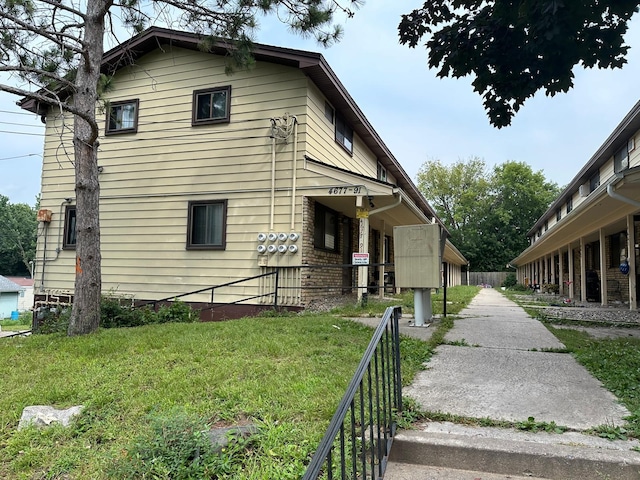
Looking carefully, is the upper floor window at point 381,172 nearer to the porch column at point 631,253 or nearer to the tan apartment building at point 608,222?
the tan apartment building at point 608,222

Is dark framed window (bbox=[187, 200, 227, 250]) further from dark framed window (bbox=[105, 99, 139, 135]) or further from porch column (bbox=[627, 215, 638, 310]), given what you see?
porch column (bbox=[627, 215, 638, 310])

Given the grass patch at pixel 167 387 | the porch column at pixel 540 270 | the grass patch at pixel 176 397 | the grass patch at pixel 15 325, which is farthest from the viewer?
the porch column at pixel 540 270

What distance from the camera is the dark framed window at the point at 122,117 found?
11133 millimetres

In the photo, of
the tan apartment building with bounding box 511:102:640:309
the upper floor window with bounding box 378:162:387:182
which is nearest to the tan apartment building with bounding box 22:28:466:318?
the upper floor window with bounding box 378:162:387:182

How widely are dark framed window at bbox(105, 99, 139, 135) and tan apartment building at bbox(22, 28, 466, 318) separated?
3cm

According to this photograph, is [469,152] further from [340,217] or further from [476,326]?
[476,326]

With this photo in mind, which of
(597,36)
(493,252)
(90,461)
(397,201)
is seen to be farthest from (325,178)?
(493,252)

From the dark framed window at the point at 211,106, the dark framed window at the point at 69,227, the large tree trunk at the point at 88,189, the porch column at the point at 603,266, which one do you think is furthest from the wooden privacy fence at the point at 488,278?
the large tree trunk at the point at 88,189

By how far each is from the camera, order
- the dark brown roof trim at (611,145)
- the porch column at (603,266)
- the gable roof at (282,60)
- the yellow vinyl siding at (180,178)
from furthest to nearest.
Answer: the porch column at (603,266) → the dark brown roof trim at (611,145) → the yellow vinyl siding at (180,178) → the gable roof at (282,60)

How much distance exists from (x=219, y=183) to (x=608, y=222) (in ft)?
32.6

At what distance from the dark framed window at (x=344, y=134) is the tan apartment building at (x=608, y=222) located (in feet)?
19.8

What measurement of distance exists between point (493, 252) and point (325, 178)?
1595 inches

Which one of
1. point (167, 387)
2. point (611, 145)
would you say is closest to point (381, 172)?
point (611, 145)

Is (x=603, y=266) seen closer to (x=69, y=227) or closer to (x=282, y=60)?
(x=282, y=60)
